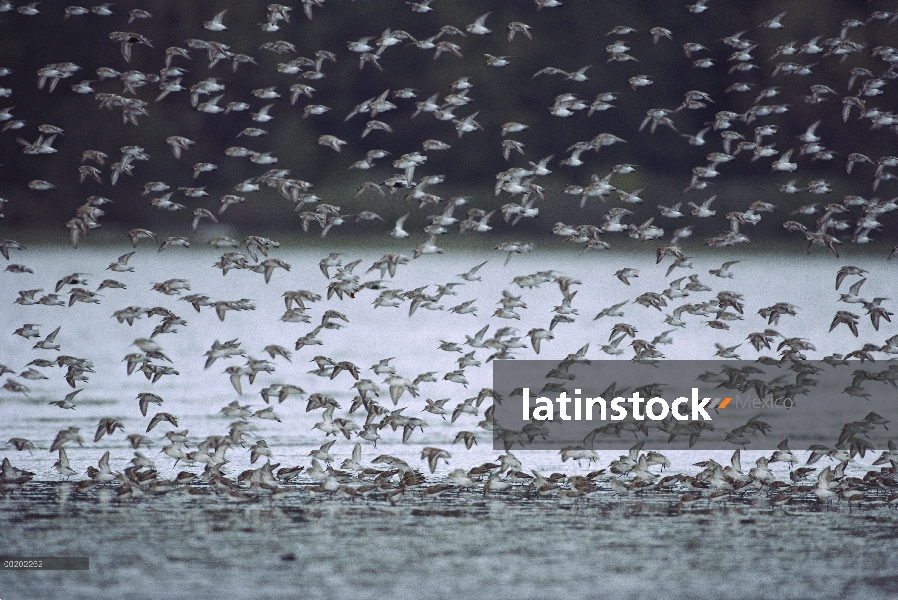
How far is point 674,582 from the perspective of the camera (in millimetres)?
14930

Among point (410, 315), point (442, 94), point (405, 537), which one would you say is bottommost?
point (405, 537)

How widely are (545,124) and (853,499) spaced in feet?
167

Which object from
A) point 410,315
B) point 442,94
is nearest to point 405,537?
point 410,315

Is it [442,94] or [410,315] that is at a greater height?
[442,94]

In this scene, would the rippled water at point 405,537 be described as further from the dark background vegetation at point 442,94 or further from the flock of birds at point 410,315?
the dark background vegetation at point 442,94

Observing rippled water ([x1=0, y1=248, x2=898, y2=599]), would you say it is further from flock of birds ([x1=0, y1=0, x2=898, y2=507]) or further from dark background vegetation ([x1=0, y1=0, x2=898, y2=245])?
dark background vegetation ([x1=0, y1=0, x2=898, y2=245])

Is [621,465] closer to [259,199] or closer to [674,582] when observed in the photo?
[674,582]

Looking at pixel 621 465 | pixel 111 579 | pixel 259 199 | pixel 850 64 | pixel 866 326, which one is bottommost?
pixel 111 579

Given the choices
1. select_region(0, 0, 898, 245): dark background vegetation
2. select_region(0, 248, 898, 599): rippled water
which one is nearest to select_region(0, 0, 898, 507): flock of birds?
select_region(0, 248, 898, 599): rippled water

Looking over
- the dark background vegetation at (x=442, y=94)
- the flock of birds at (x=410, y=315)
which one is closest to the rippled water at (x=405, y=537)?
the flock of birds at (x=410, y=315)

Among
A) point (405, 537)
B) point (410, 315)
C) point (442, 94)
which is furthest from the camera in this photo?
point (442, 94)

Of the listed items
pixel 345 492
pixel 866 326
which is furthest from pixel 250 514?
pixel 866 326

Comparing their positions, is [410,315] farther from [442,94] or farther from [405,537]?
[442,94]

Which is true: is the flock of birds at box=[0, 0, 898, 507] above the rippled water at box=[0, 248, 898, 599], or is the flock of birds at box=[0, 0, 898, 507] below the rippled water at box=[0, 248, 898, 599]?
above
